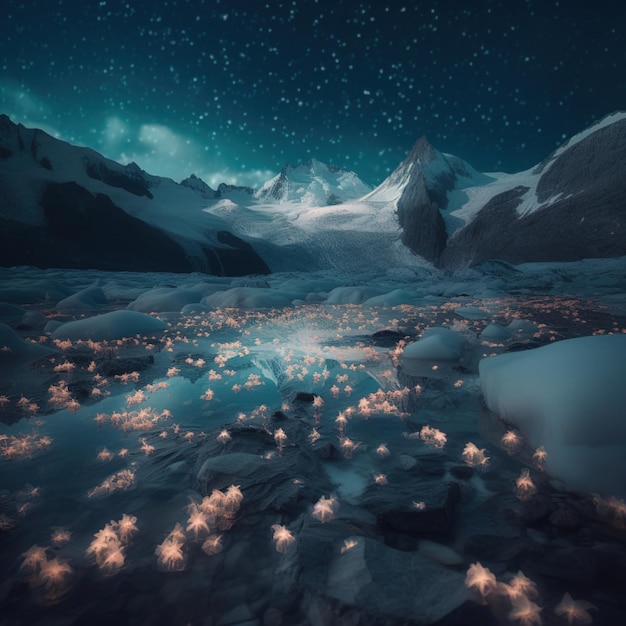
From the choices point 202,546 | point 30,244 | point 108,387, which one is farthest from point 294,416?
point 30,244

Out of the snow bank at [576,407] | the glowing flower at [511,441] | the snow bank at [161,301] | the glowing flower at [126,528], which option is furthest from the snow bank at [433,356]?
the snow bank at [161,301]

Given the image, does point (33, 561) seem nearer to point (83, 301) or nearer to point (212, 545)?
point (212, 545)

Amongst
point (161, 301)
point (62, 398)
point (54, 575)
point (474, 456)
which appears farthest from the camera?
point (161, 301)

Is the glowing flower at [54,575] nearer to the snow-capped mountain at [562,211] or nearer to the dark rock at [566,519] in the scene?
the dark rock at [566,519]

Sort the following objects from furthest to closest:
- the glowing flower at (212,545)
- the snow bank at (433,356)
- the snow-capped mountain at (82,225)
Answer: the snow-capped mountain at (82,225) < the snow bank at (433,356) < the glowing flower at (212,545)

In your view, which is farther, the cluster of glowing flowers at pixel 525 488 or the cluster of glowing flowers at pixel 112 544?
the cluster of glowing flowers at pixel 525 488

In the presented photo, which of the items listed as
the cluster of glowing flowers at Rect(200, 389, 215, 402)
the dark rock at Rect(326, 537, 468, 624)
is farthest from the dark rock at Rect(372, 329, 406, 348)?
the dark rock at Rect(326, 537, 468, 624)

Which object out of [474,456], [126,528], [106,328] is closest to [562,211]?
[474,456]
